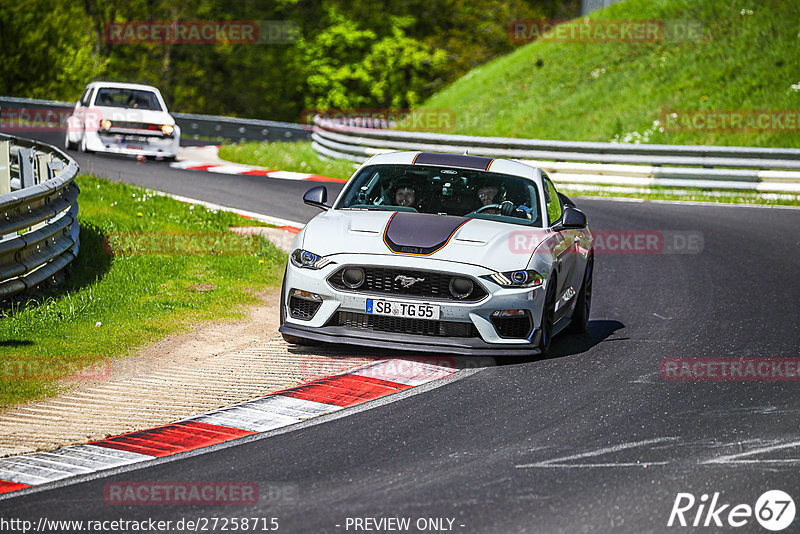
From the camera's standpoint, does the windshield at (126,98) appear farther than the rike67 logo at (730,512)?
Yes

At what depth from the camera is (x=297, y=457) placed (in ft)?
19.4

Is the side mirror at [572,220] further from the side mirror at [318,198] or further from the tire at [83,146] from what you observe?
the tire at [83,146]

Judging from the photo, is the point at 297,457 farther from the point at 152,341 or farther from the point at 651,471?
the point at 152,341

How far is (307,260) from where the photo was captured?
8234 millimetres

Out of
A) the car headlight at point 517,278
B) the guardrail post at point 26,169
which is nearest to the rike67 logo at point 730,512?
the car headlight at point 517,278

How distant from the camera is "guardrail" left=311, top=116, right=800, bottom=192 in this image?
68.6 ft

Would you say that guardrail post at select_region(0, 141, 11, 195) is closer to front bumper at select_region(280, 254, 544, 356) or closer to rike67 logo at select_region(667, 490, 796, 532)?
front bumper at select_region(280, 254, 544, 356)

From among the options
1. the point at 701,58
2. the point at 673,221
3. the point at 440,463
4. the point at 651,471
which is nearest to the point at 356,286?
the point at 440,463

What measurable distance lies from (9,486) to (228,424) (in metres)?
1.46

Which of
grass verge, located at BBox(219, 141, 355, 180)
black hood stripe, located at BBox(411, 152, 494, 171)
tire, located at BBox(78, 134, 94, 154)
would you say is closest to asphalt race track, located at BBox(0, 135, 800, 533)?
black hood stripe, located at BBox(411, 152, 494, 171)

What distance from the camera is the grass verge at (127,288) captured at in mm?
8086

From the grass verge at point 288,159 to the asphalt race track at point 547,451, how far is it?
45.7ft

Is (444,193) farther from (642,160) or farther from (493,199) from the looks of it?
(642,160)

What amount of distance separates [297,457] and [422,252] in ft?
8.09
